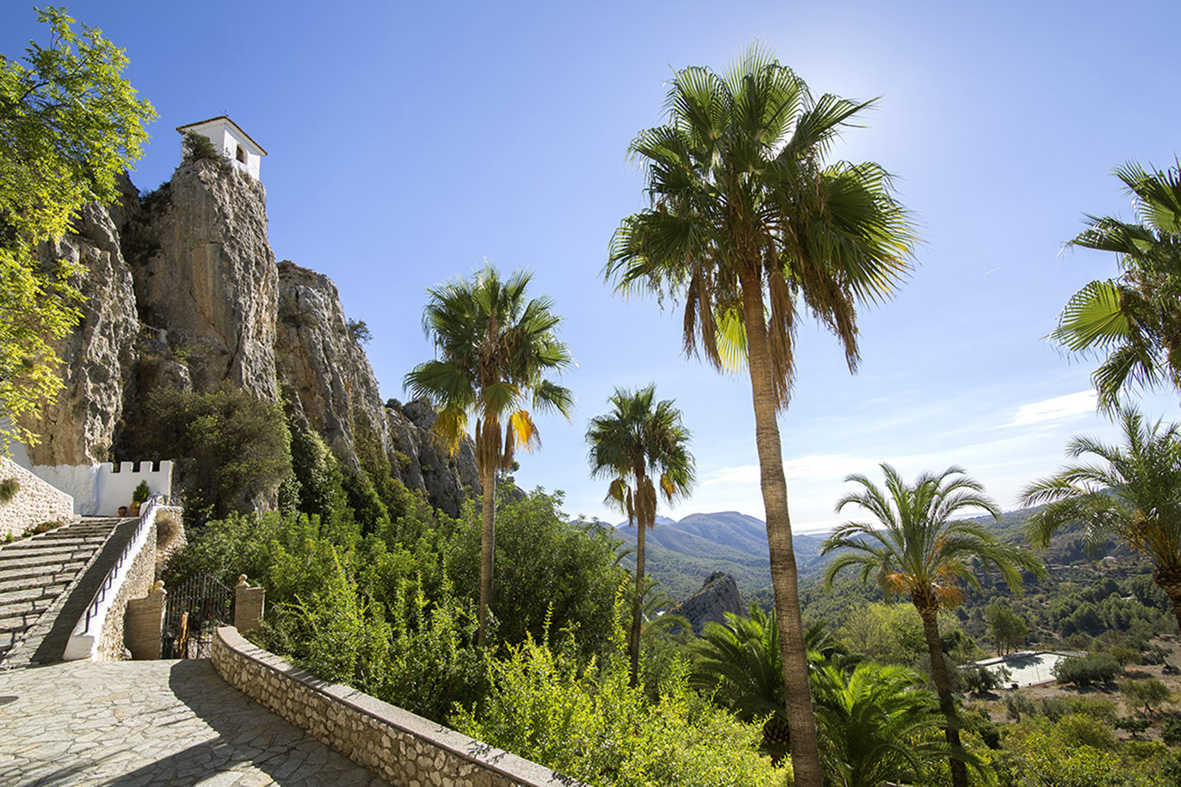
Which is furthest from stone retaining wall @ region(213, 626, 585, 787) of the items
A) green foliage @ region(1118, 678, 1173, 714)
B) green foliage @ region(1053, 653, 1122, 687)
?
green foliage @ region(1053, 653, 1122, 687)

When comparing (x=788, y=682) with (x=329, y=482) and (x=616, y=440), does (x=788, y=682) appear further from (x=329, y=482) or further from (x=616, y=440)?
(x=329, y=482)

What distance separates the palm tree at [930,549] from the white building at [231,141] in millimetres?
46306

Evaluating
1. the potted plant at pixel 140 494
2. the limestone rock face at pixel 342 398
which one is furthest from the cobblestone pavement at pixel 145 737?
the limestone rock face at pixel 342 398

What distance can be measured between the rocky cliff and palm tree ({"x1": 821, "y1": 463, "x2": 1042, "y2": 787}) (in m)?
13.8

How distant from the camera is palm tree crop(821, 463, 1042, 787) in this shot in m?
11.9

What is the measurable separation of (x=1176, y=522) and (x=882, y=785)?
755 cm

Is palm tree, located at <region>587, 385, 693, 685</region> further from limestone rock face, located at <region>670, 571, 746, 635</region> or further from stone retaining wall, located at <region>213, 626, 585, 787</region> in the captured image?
limestone rock face, located at <region>670, 571, 746, 635</region>

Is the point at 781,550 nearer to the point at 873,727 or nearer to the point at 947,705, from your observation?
the point at 873,727

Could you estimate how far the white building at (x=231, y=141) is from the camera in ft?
129

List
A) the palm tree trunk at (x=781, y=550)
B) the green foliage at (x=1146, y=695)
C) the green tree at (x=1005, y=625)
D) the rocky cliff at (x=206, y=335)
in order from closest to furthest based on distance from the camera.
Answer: the palm tree trunk at (x=781, y=550) → the rocky cliff at (x=206, y=335) → the green foliage at (x=1146, y=695) → the green tree at (x=1005, y=625)

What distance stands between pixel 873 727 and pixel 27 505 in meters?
22.4

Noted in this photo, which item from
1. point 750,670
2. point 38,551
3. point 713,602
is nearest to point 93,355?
point 38,551

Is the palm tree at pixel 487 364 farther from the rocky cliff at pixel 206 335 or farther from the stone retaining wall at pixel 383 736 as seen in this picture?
the rocky cliff at pixel 206 335

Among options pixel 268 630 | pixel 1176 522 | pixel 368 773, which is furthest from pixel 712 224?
pixel 268 630
